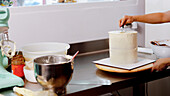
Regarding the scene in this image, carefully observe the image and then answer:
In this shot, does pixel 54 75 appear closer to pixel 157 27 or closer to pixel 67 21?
pixel 67 21

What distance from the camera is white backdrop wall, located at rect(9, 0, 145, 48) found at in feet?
6.69

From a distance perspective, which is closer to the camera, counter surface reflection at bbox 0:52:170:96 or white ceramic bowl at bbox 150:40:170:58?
counter surface reflection at bbox 0:52:170:96

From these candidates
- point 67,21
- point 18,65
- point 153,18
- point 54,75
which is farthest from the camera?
point 67,21

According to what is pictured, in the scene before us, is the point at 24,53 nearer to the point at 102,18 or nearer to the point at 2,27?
the point at 2,27

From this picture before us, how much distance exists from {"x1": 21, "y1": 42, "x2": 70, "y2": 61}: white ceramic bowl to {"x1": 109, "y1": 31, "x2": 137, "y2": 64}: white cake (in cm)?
21

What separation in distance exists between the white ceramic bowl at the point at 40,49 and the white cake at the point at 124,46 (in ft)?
0.69

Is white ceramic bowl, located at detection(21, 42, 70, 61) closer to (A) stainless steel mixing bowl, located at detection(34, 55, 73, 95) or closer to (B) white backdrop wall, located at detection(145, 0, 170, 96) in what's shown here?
(A) stainless steel mixing bowl, located at detection(34, 55, 73, 95)

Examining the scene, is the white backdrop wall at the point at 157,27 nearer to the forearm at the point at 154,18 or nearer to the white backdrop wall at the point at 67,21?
the white backdrop wall at the point at 67,21

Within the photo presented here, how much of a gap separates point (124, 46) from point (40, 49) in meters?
0.40

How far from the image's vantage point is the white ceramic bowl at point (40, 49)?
1.07 meters

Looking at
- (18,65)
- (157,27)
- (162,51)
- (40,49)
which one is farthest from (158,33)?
(18,65)

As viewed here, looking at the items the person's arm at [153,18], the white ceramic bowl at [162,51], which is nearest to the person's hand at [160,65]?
the white ceramic bowl at [162,51]

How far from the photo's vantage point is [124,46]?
44.4 inches

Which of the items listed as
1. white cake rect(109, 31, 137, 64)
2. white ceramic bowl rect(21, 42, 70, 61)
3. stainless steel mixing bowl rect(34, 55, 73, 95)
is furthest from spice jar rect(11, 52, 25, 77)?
white cake rect(109, 31, 137, 64)
